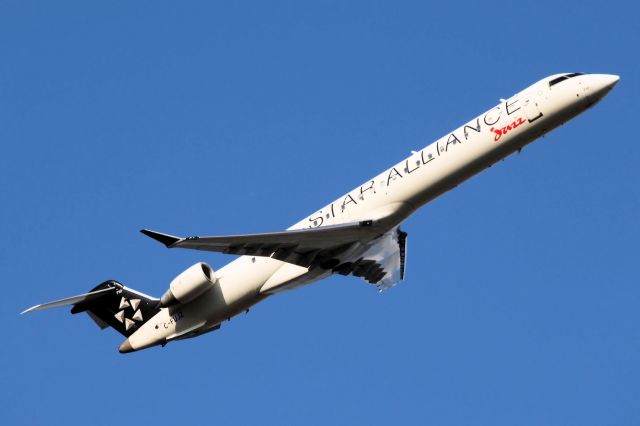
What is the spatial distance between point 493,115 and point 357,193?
4247 millimetres

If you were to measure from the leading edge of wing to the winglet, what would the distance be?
3.24ft

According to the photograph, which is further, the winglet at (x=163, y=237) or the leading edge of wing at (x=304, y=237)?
the leading edge of wing at (x=304, y=237)

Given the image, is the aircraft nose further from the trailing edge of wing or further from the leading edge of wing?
the trailing edge of wing

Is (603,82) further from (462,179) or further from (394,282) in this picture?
(394,282)

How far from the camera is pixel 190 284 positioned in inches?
1109

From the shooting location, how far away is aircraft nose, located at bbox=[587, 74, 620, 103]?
984 inches

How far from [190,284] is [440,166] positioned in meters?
7.97

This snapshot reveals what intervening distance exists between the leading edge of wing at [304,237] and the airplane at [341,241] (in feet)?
0.09

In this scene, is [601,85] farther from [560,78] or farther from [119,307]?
[119,307]

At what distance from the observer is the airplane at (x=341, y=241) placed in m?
25.5

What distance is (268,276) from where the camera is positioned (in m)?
28.0

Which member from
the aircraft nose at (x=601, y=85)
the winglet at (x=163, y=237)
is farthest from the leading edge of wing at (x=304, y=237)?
the aircraft nose at (x=601, y=85)

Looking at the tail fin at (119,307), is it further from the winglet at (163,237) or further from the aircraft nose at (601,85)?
the aircraft nose at (601,85)

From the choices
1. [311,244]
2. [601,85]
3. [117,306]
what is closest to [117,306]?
[117,306]
